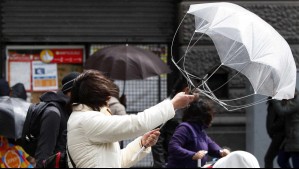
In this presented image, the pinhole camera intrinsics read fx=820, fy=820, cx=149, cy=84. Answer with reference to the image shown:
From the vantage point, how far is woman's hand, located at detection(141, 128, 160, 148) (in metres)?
4.21

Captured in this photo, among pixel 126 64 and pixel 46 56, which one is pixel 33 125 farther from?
pixel 46 56

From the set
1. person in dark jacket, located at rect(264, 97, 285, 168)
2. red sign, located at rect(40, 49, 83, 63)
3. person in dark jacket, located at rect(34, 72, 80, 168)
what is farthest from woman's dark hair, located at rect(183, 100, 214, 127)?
red sign, located at rect(40, 49, 83, 63)

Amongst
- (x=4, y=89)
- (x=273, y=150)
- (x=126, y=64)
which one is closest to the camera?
(x=4, y=89)

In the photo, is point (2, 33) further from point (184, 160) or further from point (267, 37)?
point (267, 37)

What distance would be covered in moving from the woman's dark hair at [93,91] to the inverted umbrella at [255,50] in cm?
54

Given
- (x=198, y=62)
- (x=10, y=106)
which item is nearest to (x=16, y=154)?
(x=10, y=106)

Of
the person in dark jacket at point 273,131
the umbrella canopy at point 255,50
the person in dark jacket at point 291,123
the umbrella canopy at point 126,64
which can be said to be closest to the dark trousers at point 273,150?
the person in dark jacket at point 273,131

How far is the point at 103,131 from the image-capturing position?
3727mm

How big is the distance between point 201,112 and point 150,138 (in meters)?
2.05

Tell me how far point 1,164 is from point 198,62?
2.83 metres

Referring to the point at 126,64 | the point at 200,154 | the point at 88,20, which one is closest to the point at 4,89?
the point at 126,64

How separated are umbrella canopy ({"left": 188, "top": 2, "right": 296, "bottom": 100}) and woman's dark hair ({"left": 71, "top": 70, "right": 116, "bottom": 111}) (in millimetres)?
829

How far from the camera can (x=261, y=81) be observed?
4.41m

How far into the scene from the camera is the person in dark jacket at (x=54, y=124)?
17.3 ft
